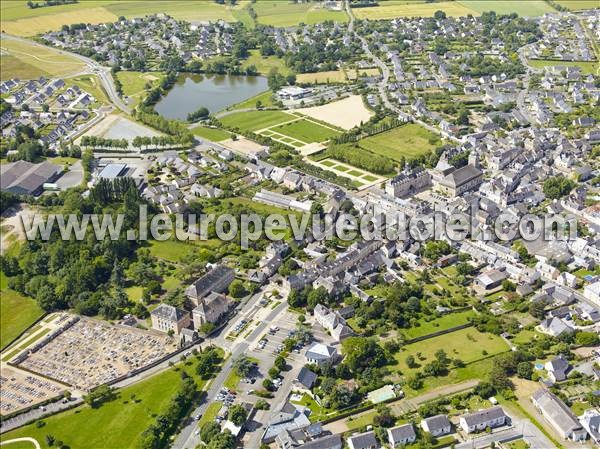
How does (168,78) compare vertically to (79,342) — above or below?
above

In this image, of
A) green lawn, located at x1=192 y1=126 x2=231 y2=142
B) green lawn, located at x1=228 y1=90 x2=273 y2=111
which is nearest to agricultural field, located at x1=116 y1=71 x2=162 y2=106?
green lawn, located at x1=228 y1=90 x2=273 y2=111

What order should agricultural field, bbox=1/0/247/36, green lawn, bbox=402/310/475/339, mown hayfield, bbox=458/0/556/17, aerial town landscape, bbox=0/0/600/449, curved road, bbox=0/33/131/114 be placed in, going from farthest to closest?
agricultural field, bbox=1/0/247/36 → mown hayfield, bbox=458/0/556/17 → curved road, bbox=0/33/131/114 → green lawn, bbox=402/310/475/339 → aerial town landscape, bbox=0/0/600/449

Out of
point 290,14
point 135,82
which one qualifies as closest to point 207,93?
point 135,82

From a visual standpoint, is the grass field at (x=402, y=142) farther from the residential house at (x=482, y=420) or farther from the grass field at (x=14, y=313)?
the grass field at (x=14, y=313)

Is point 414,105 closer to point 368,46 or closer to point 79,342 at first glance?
point 368,46

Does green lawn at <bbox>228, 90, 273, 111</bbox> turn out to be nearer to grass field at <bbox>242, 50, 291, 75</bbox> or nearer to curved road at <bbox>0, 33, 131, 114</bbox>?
grass field at <bbox>242, 50, 291, 75</bbox>

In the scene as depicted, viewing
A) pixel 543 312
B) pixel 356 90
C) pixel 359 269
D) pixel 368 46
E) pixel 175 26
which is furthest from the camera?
pixel 175 26

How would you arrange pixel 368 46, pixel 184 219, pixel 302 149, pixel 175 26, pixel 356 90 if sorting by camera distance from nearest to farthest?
pixel 184 219 → pixel 302 149 → pixel 356 90 → pixel 368 46 → pixel 175 26

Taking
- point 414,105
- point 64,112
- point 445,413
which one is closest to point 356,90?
point 414,105
